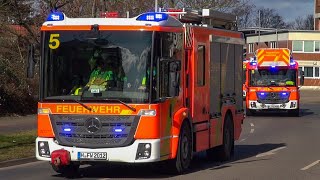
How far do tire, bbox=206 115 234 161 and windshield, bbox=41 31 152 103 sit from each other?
4.37 m

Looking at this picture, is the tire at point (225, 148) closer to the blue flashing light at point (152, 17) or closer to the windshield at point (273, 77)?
the blue flashing light at point (152, 17)

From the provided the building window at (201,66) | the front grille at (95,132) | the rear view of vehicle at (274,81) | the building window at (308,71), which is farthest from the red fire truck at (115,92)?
the building window at (308,71)

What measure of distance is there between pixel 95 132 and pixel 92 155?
40 cm

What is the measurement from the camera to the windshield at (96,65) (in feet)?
37.6

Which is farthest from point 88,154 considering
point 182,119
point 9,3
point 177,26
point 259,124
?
point 9,3

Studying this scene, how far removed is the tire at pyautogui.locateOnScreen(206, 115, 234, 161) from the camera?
15258 millimetres

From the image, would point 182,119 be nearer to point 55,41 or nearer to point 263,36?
point 55,41

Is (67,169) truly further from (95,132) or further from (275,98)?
(275,98)

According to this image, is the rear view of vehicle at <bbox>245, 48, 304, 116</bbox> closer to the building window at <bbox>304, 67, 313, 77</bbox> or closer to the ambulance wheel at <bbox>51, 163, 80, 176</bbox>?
the ambulance wheel at <bbox>51, 163, 80, 176</bbox>

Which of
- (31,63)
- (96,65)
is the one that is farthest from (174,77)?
(31,63)

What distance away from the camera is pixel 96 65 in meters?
11.8

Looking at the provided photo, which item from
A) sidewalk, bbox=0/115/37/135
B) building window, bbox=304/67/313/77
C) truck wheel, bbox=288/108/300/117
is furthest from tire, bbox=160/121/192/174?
building window, bbox=304/67/313/77

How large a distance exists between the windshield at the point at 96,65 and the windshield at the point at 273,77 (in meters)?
23.2

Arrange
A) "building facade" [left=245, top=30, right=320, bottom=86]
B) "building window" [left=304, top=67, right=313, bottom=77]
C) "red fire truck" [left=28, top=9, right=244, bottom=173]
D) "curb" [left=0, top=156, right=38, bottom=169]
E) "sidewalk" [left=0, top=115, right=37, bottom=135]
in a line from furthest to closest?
1. "building window" [left=304, top=67, right=313, bottom=77]
2. "building facade" [left=245, top=30, right=320, bottom=86]
3. "sidewalk" [left=0, top=115, right=37, bottom=135]
4. "curb" [left=0, top=156, right=38, bottom=169]
5. "red fire truck" [left=28, top=9, right=244, bottom=173]
